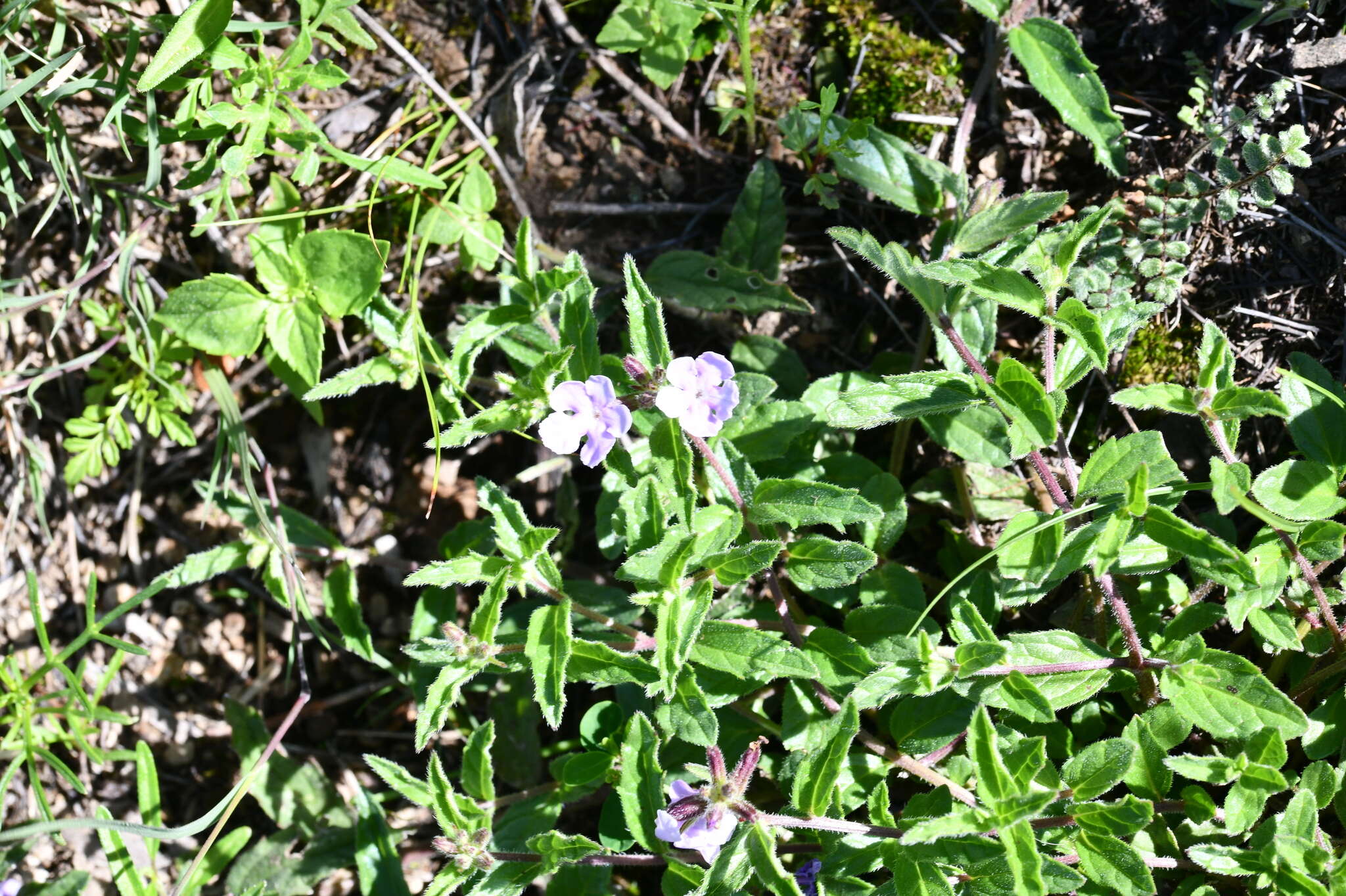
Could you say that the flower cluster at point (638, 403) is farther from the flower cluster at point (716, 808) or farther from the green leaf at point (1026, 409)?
the flower cluster at point (716, 808)

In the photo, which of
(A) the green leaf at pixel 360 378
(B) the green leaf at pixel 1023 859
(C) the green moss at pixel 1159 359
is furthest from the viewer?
(C) the green moss at pixel 1159 359

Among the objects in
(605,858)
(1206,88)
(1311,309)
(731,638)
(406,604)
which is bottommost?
(406,604)

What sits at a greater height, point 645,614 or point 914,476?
point 914,476

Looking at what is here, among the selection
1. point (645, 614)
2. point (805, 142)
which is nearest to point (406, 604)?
point (645, 614)

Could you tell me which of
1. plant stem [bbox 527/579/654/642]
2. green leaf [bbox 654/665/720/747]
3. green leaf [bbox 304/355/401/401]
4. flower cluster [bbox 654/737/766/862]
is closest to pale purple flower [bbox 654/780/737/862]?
flower cluster [bbox 654/737/766/862]

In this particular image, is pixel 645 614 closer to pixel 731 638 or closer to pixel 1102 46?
pixel 731 638

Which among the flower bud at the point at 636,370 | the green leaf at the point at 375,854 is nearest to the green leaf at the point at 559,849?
the green leaf at the point at 375,854

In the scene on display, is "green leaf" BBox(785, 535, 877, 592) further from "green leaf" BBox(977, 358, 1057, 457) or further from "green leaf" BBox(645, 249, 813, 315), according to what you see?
"green leaf" BBox(645, 249, 813, 315)
